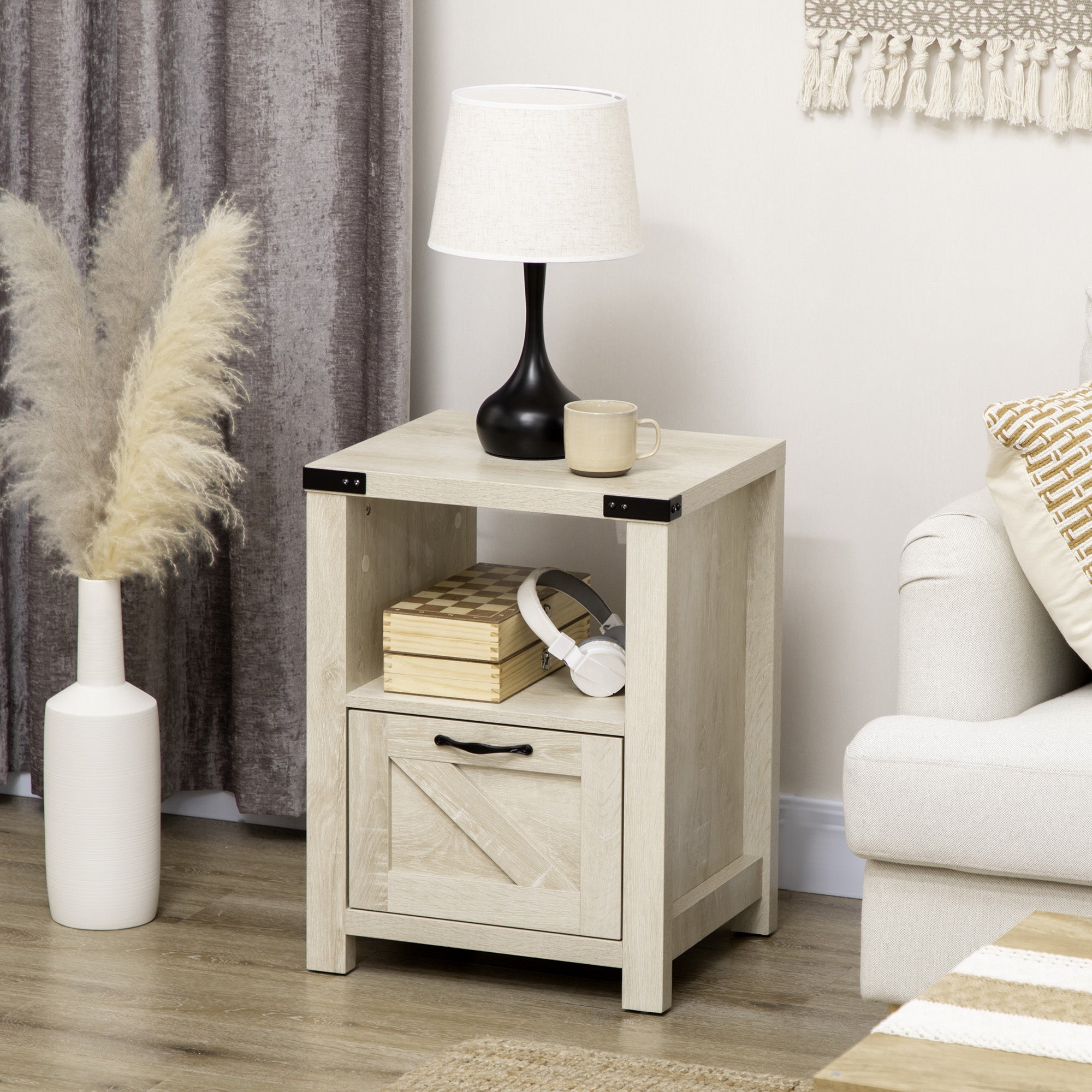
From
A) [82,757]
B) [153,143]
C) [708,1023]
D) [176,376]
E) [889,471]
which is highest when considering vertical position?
[153,143]

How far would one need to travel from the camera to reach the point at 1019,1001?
1.30 m

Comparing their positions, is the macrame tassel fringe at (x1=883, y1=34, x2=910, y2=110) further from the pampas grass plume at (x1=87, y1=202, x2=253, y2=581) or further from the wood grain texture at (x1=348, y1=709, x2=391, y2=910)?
the wood grain texture at (x1=348, y1=709, x2=391, y2=910)

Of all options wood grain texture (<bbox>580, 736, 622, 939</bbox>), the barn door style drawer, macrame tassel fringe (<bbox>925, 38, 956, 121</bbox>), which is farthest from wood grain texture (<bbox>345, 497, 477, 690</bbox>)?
macrame tassel fringe (<bbox>925, 38, 956, 121</bbox>)

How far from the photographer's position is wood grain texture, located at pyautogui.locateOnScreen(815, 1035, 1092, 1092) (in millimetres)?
1162

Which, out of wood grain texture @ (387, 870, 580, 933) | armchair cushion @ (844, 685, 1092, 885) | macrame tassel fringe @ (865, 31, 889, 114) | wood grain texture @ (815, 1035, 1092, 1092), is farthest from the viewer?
macrame tassel fringe @ (865, 31, 889, 114)

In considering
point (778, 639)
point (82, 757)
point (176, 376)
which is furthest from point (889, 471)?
point (82, 757)

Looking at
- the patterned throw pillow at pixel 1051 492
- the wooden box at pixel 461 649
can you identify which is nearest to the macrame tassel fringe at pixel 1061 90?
the patterned throw pillow at pixel 1051 492

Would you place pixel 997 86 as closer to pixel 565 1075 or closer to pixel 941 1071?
pixel 565 1075

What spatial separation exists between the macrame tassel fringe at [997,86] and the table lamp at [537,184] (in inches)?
20.9

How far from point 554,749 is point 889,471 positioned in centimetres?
70

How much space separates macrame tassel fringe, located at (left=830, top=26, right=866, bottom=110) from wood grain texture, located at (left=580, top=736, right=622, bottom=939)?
0.95 m

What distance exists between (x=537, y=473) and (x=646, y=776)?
0.38m

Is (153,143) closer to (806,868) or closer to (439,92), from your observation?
(439,92)

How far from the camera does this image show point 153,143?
2275mm
